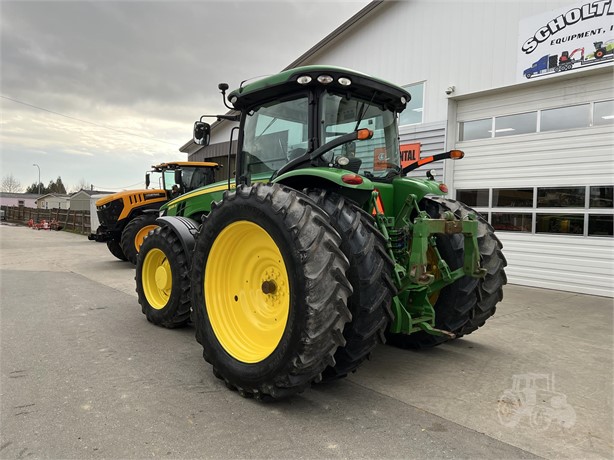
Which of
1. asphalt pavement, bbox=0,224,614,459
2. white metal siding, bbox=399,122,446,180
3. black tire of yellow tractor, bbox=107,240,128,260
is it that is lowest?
asphalt pavement, bbox=0,224,614,459

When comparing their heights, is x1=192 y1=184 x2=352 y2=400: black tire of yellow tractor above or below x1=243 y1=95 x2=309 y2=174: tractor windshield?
below

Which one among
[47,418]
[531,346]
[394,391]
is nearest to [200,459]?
[47,418]

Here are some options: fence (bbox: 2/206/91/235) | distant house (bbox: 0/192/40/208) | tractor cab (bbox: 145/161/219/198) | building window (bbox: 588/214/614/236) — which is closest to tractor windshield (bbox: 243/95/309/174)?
building window (bbox: 588/214/614/236)

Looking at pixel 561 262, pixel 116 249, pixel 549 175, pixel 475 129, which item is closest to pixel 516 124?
pixel 475 129

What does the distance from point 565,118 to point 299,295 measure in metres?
7.75

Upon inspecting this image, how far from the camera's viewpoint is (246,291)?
3.70 metres

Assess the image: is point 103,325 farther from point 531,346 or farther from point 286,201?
point 531,346

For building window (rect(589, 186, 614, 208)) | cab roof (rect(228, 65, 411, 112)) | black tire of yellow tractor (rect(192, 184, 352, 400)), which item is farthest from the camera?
building window (rect(589, 186, 614, 208))

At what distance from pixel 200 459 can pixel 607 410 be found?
9.49ft

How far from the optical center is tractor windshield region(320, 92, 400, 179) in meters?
3.76

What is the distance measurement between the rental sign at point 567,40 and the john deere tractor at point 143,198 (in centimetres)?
801

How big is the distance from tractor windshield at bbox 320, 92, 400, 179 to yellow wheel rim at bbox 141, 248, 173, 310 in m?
2.63

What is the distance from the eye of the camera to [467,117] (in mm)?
9680

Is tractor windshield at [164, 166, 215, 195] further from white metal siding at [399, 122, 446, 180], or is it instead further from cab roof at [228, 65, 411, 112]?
cab roof at [228, 65, 411, 112]
